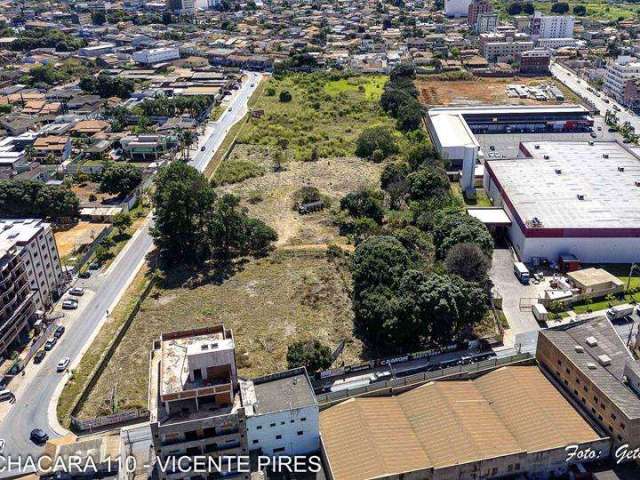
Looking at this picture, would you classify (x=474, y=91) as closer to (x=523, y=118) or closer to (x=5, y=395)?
(x=523, y=118)

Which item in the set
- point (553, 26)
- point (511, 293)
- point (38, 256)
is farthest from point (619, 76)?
point (38, 256)

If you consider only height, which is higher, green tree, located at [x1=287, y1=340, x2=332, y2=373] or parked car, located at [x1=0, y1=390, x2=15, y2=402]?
green tree, located at [x1=287, y1=340, x2=332, y2=373]

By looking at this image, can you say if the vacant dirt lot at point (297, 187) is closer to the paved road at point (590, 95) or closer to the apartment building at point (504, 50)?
the paved road at point (590, 95)

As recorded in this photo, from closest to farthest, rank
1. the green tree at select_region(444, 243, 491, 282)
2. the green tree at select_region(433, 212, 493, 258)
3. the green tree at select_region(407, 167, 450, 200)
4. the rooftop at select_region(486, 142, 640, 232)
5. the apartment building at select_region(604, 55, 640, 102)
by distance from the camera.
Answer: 1. the green tree at select_region(444, 243, 491, 282)
2. the green tree at select_region(433, 212, 493, 258)
3. the rooftop at select_region(486, 142, 640, 232)
4. the green tree at select_region(407, 167, 450, 200)
5. the apartment building at select_region(604, 55, 640, 102)

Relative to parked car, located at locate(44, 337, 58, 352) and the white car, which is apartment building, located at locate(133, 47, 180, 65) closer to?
parked car, located at locate(44, 337, 58, 352)

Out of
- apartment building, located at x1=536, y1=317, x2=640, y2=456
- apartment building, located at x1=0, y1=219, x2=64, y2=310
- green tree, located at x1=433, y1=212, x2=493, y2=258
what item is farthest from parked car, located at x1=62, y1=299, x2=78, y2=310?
apartment building, located at x1=536, y1=317, x2=640, y2=456

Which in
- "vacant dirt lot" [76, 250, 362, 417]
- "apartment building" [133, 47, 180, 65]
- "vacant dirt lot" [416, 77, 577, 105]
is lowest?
"vacant dirt lot" [76, 250, 362, 417]
